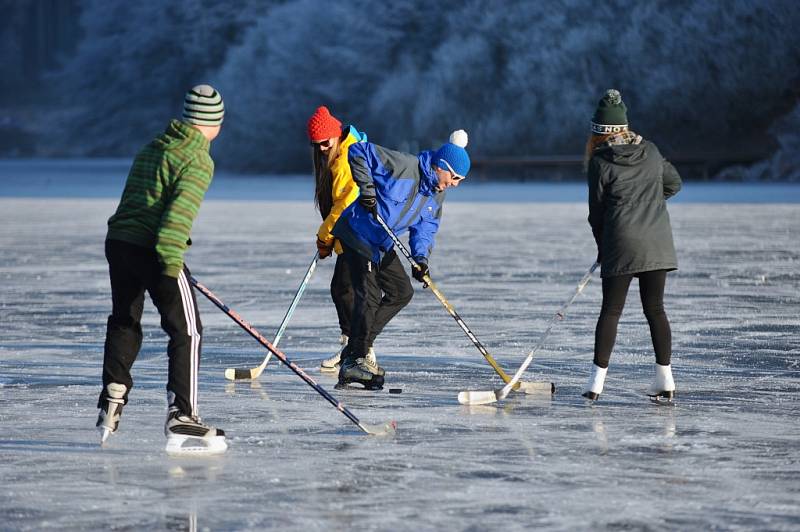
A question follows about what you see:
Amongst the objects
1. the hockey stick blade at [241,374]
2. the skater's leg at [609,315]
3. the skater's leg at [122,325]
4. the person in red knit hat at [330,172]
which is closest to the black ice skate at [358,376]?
the person in red knit hat at [330,172]

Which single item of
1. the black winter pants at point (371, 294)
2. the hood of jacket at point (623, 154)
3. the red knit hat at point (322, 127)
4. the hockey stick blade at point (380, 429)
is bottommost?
the hockey stick blade at point (380, 429)

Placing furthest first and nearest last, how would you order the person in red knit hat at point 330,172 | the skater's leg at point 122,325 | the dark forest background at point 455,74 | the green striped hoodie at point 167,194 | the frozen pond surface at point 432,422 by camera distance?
the dark forest background at point 455,74, the person in red knit hat at point 330,172, the skater's leg at point 122,325, the green striped hoodie at point 167,194, the frozen pond surface at point 432,422

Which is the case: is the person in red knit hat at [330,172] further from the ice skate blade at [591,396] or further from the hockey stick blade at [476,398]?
the ice skate blade at [591,396]

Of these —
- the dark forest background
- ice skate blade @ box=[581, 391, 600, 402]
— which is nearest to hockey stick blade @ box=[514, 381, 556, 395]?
ice skate blade @ box=[581, 391, 600, 402]

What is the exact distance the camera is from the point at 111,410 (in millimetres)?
5906

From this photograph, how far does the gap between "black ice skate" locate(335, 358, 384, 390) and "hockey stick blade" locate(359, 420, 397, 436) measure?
50.3 inches

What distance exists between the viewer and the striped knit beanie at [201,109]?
18.9ft

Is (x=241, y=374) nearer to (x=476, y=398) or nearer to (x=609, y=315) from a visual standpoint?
(x=476, y=398)

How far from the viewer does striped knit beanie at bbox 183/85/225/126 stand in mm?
5766

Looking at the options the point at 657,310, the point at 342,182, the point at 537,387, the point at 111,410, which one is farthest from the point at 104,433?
the point at 657,310

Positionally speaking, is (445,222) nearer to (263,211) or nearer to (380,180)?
(263,211)

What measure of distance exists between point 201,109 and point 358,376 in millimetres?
2233

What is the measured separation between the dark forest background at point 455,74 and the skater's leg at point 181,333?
107 feet

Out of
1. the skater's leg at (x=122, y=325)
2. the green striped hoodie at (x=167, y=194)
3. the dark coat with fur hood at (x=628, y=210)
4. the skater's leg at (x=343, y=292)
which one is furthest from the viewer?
the skater's leg at (x=343, y=292)
